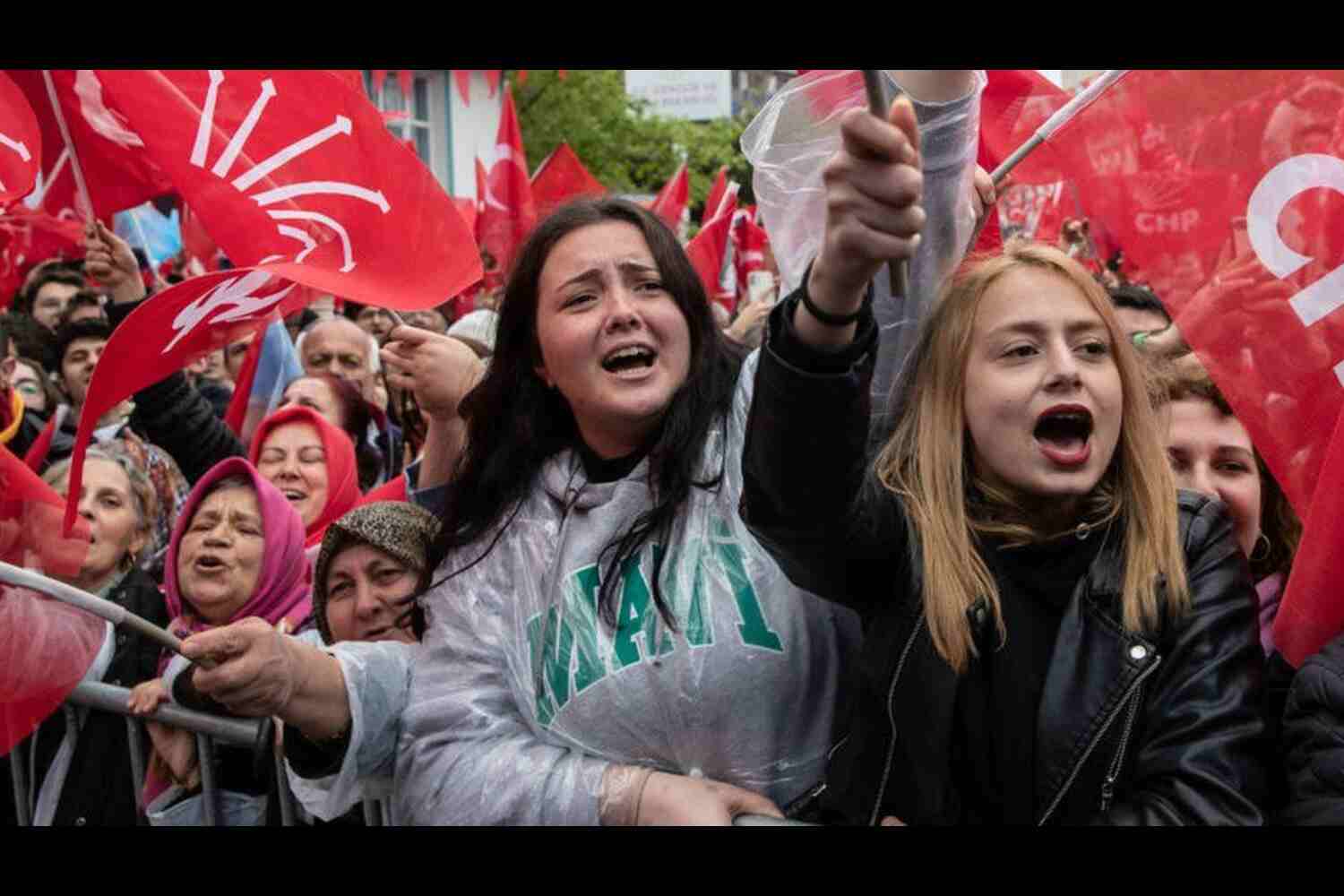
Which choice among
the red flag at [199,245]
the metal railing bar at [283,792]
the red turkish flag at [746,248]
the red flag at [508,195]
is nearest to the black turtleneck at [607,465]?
the metal railing bar at [283,792]

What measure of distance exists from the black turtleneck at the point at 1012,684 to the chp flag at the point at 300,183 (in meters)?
1.45

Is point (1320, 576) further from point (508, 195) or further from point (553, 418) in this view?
point (508, 195)

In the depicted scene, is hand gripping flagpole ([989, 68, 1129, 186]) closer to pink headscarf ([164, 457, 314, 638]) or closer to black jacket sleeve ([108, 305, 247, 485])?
pink headscarf ([164, 457, 314, 638])

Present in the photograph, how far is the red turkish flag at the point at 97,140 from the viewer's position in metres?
3.73

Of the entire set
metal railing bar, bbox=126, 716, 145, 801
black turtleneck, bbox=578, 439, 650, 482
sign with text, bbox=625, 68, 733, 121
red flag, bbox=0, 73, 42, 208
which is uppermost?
sign with text, bbox=625, 68, 733, 121

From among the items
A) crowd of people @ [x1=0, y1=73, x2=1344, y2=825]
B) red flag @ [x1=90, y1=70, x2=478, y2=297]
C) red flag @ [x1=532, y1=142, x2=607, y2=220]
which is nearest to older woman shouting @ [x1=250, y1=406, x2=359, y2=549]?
red flag @ [x1=90, y1=70, x2=478, y2=297]

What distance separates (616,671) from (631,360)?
1.68 ft

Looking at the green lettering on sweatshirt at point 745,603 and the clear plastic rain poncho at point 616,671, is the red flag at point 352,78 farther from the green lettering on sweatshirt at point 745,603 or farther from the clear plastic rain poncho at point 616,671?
the green lettering on sweatshirt at point 745,603

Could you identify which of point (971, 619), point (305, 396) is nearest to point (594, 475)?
point (971, 619)

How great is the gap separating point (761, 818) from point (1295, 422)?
1.08 metres

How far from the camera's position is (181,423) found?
13.2 feet

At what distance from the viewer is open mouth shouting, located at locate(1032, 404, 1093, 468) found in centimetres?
199

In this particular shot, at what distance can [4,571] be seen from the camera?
2.48m

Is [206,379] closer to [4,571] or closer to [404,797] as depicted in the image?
[4,571]
